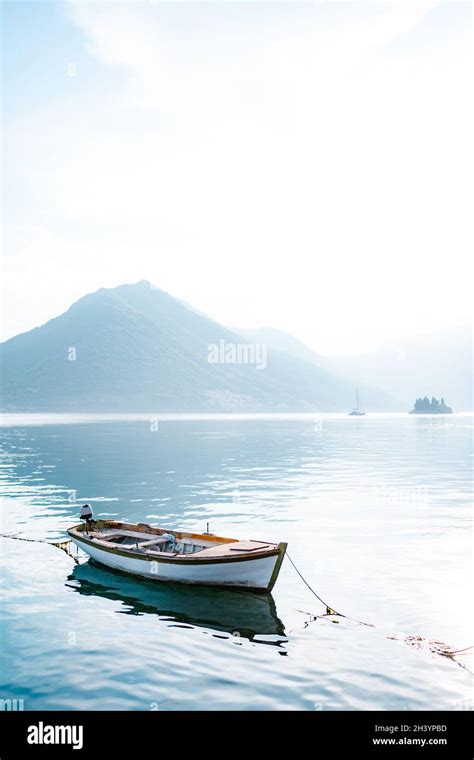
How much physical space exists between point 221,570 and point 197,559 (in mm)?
1078

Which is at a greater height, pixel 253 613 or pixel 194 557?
pixel 194 557

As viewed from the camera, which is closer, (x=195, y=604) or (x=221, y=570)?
(x=195, y=604)

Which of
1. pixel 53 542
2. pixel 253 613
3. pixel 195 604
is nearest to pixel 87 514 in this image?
pixel 53 542

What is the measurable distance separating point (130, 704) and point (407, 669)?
26.4ft

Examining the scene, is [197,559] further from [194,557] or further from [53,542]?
[53,542]

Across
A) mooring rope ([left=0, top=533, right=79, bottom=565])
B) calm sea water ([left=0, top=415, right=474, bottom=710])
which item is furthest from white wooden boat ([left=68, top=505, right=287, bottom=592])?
mooring rope ([left=0, top=533, right=79, bottom=565])

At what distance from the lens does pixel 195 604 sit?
2289cm

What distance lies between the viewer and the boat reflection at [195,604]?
20.6 meters

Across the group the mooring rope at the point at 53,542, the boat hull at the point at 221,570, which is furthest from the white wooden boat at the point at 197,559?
the mooring rope at the point at 53,542

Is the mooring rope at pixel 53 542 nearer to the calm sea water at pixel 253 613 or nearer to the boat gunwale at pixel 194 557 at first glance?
the calm sea water at pixel 253 613

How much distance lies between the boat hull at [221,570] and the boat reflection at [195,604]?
14.3 inches

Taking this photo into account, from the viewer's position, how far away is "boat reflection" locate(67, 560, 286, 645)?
20.6 metres
